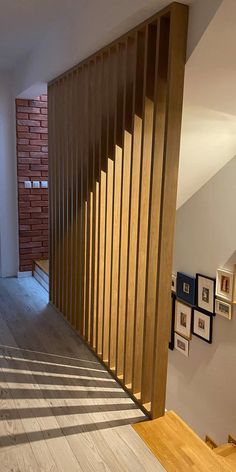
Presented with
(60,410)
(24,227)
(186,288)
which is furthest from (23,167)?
(60,410)

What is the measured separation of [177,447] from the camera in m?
1.93

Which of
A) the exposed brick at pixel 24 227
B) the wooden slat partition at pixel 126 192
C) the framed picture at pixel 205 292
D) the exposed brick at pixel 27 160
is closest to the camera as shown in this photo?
the wooden slat partition at pixel 126 192

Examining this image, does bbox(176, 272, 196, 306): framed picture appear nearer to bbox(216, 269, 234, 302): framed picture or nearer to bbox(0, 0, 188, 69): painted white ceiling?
bbox(216, 269, 234, 302): framed picture

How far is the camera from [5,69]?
4297 mm

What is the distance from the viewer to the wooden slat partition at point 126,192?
195 cm

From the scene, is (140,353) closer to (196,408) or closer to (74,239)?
(74,239)

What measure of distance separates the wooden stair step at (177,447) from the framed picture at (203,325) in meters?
1.89

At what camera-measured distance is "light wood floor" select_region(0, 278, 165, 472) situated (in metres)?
1.82

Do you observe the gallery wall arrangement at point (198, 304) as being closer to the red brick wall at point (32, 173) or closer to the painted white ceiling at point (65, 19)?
the red brick wall at point (32, 173)

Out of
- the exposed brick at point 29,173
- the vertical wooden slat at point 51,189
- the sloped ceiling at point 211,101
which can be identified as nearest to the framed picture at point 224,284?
the sloped ceiling at point 211,101

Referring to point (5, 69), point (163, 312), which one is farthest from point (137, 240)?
point (5, 69)

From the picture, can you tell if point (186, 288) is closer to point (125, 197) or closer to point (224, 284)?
point (224, 284)

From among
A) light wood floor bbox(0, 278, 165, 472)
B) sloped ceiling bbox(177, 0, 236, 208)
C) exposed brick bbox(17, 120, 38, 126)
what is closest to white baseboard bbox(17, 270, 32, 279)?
light wood floor bbox(0, 278, 165, 472)

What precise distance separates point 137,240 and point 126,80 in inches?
36.5
